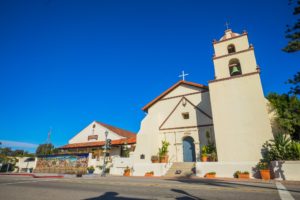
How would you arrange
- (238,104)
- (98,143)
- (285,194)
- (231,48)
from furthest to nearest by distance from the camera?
(98,143), (231,48), (238,104), (285,194)

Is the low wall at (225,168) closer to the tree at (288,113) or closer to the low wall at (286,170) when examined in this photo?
the low wall at (286,170)

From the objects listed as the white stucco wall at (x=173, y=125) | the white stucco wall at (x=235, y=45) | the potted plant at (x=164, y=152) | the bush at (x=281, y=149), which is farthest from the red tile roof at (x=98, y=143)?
the bush at (x=281, y=149)

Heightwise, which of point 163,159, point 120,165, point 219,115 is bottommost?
point 120,165

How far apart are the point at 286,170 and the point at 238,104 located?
5446 millimetres

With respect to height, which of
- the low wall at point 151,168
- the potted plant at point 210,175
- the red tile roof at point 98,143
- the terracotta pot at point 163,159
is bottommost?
the potted plant at point 210,175

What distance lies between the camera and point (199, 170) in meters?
14.2

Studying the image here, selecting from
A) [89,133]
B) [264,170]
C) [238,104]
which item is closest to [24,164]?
[89,133]

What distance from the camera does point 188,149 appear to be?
61.9ft

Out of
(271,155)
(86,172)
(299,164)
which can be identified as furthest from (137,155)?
(299,164)

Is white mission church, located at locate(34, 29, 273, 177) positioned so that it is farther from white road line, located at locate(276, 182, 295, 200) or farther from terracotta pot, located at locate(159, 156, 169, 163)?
white road line, located at locate(276, 182, 295, 200)

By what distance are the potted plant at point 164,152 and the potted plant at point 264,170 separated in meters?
8.03

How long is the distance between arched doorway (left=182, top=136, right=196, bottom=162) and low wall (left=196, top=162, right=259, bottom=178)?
4140 mm

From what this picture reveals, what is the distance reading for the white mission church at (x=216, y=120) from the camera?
1366 cm

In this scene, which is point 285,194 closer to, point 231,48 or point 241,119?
point 241,119
